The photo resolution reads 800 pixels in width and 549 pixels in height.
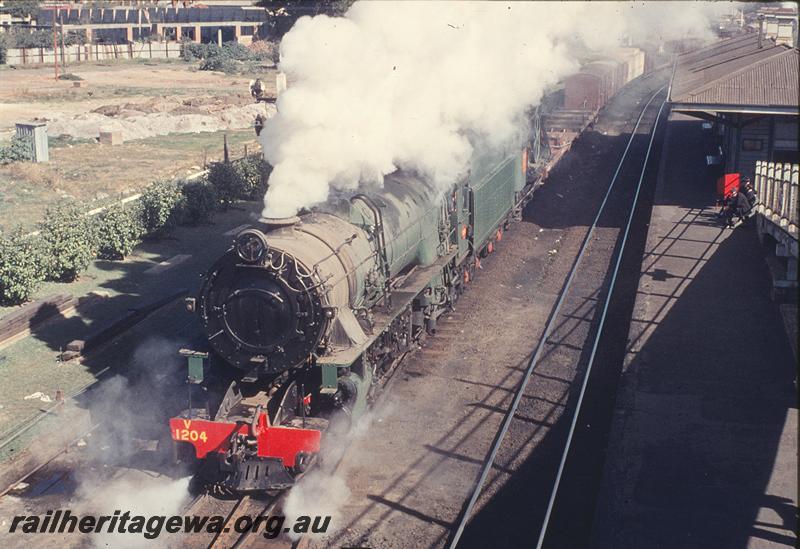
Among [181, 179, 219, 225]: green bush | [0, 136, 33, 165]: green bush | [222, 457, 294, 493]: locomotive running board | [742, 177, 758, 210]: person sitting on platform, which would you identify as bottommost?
[222, 457, 294, 493]: locomotive running board

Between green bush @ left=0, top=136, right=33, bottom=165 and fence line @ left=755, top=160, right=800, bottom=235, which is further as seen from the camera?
green bush @ left=0, top=136, right=33, bottom=165

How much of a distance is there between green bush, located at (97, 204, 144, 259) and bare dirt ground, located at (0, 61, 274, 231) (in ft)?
13.3

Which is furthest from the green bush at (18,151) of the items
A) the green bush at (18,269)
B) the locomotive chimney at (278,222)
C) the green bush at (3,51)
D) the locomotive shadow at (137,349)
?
the green bush at (3,51)

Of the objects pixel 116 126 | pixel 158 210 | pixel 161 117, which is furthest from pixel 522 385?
pixel 161 117

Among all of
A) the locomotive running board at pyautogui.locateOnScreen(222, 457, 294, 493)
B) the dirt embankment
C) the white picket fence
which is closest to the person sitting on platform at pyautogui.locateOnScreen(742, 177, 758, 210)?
the locomotive running board at pyautogui.locateOnScreen(222, 457, 294, 493)

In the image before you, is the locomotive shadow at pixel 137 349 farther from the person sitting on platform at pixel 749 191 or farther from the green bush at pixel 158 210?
the person sitting on platform at pixel 749 191

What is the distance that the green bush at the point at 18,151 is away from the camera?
32.2 metres

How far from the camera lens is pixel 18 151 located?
107 feet

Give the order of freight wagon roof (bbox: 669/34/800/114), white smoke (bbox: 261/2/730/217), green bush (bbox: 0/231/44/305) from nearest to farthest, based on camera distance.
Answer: white smoke (bbox: 261/2/730/217) → green bush (bbox: 0/231/44/305) → freight wagon roof (bbox: 669/34/800/114)

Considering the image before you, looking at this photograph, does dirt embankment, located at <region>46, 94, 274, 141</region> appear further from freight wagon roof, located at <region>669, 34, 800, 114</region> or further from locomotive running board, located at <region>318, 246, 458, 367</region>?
locomotive running board, located at <region>318, 246, 458, 367</region>

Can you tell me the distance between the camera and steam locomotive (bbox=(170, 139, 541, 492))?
427 inches

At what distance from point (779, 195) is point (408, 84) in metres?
6.95

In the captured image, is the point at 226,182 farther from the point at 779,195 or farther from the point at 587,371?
the point at 779,195

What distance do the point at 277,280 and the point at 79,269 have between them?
1052cm
